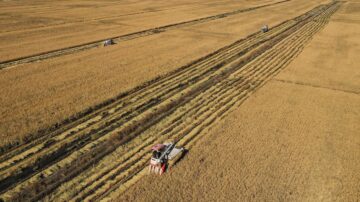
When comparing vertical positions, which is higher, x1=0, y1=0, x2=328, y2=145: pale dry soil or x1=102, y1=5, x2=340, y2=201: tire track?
x1=0, y1=0, x2=328, y2=145: pale dry soil

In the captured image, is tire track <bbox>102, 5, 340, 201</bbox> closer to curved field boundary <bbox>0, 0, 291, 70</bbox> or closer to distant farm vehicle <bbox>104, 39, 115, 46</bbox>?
distant farm vehicle <bbox>104, 39, 115, 46</bbox>

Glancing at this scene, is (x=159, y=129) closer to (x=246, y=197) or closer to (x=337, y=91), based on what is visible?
(x=246, y=197)

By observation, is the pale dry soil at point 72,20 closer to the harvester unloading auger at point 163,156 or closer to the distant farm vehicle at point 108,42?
the distant farm vehicle at point 108,42

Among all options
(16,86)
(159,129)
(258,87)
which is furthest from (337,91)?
(16,86)

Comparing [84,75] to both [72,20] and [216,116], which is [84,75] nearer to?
[216,116]

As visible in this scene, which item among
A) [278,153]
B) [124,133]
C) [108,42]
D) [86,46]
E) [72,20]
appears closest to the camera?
[278,153]

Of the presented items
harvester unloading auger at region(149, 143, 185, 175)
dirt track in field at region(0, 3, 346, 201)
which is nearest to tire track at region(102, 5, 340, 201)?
dirt track in field at region(0, 3, 346, 201)

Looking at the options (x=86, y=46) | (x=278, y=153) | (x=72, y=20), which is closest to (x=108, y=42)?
(x=86, y=46)
